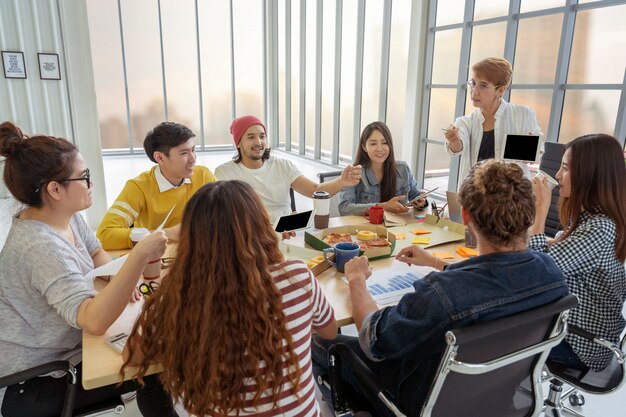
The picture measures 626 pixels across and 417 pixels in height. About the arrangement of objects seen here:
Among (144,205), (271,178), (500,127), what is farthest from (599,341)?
(144,205)

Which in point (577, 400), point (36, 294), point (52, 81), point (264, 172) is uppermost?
point (52, 81)

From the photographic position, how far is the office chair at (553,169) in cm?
251

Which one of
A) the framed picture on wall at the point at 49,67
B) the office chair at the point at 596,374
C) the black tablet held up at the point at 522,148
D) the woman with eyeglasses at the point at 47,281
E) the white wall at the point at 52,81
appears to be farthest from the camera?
the framed picture on wall at the point at 49,67

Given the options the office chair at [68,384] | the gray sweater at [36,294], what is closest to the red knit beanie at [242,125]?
the gray sweater at [36,294]

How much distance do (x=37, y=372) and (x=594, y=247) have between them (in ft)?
6.01

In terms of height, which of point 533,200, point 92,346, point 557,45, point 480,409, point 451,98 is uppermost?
point 557,45

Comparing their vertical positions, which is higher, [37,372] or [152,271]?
[152,271]

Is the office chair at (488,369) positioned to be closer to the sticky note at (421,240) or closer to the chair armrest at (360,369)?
the chair armrest at (360,369)

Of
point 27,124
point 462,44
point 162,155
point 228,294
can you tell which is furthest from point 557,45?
point 27,124

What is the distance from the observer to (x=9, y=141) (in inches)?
51.6

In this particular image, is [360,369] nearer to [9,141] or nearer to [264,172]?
[9,141]

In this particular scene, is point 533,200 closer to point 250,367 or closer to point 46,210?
point 250,367

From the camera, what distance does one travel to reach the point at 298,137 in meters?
6.59

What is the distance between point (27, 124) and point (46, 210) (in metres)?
3.03
